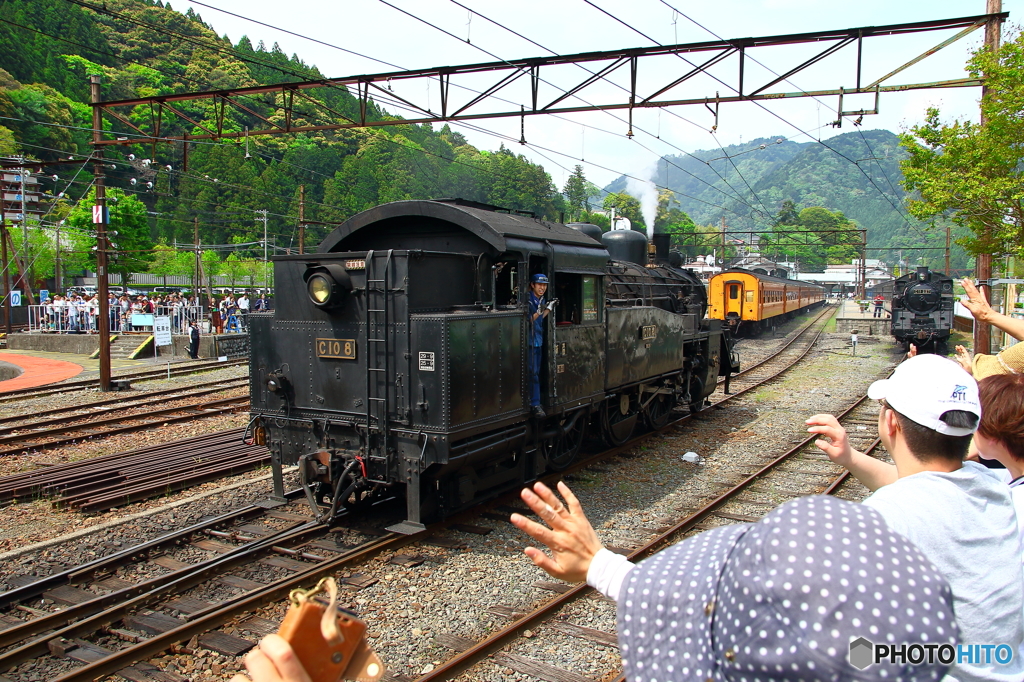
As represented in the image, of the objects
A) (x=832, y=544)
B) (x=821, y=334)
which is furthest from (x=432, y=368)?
(x=821, y=334)

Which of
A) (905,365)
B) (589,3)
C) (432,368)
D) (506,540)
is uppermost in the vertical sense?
(589,3)

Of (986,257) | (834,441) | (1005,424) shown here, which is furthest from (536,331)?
(986,257)

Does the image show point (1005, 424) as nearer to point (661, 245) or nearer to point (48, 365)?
point (661, 245)

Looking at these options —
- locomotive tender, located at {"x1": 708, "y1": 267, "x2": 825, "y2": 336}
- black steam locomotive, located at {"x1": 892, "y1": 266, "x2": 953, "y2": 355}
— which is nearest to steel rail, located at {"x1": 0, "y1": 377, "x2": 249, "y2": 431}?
locomotive tender, located at {"x1": 708, "y1": 267, "x2": 825, "y2": 336}

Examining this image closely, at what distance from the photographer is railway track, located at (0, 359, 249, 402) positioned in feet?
50.3

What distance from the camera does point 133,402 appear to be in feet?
47.3

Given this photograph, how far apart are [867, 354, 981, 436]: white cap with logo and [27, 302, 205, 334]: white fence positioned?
2558cm

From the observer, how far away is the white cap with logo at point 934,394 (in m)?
1.87

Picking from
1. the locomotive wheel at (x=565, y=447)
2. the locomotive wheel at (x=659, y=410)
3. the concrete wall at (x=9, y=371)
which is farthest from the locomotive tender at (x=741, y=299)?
the concrete wall at (x=9, y=371)

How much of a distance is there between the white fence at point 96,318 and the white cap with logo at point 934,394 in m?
25.6

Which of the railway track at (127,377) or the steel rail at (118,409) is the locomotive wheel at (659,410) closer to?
the steel rail at (118,409)

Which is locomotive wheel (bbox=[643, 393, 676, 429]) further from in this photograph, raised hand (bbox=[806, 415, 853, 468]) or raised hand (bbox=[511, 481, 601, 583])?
raised hand (bbox=[511, 481, 601, 583])

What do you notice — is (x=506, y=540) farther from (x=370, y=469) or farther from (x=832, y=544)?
(x=832, y=544)

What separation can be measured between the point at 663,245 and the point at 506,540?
10.7 m
